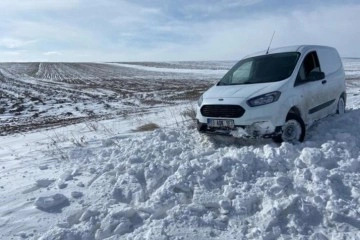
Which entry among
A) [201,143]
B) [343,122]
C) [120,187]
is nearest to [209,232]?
[120,187]

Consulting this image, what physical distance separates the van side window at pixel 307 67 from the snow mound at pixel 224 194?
47.8 inches

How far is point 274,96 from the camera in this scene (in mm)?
6078

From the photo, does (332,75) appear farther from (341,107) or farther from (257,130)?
(257,130)

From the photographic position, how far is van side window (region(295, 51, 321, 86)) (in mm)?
6716

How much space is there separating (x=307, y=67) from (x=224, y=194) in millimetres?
3782

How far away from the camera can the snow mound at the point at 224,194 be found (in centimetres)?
398

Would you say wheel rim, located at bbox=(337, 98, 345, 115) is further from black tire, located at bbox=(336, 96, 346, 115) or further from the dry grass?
the dry grass

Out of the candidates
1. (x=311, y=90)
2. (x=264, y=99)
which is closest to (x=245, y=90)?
(x=264, y=99)

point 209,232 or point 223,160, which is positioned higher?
point 223,160

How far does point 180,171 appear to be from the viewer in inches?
198

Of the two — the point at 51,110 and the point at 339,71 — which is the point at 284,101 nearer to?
the point at 339,71

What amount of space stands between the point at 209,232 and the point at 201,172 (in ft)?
3.72

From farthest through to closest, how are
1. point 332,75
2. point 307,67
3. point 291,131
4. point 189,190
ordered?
point 332,75, point 307,67, point 291,131, point 189,190

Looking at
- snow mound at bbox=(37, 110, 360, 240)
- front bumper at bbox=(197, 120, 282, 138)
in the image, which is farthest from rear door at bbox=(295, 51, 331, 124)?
front bumper at bbox=(197, 120, 282, 138)
